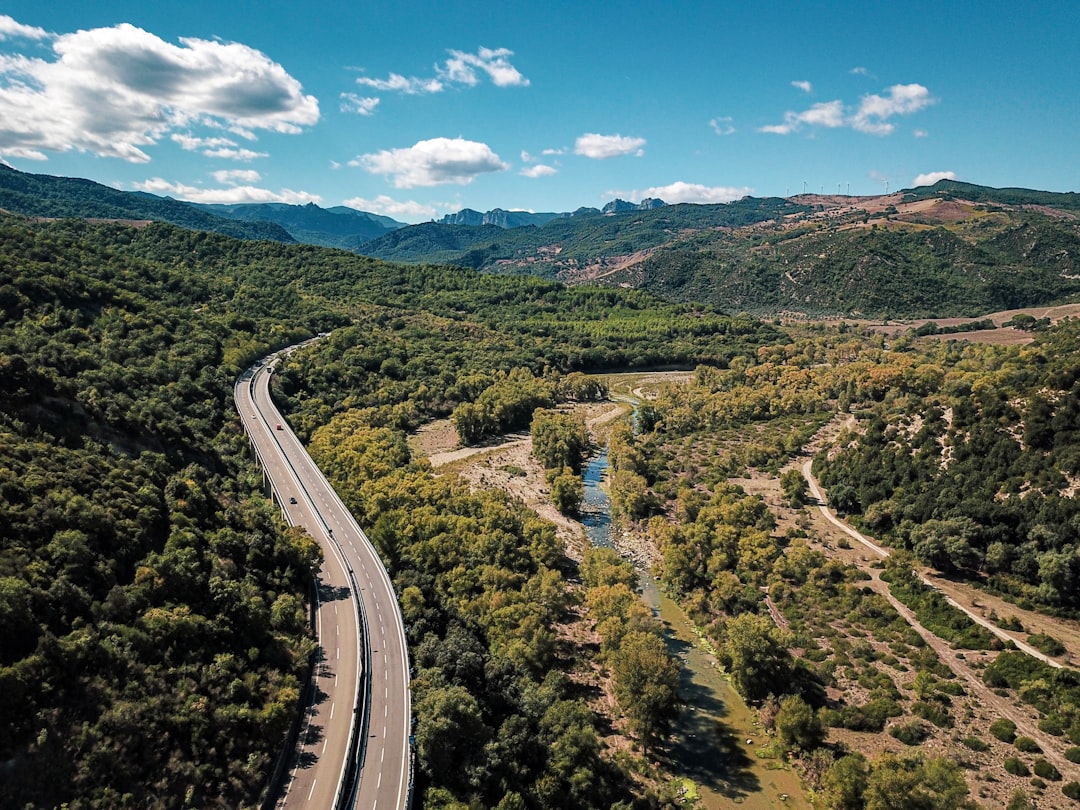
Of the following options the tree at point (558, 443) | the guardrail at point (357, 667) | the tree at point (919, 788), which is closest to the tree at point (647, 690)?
the tree at point (919, 788)

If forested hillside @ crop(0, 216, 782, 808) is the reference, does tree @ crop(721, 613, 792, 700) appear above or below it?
below

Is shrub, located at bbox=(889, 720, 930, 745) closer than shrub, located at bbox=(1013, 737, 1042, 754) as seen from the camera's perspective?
No

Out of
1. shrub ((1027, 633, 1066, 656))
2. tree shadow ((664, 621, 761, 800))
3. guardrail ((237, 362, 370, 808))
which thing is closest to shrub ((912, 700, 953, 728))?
shrub ((1027, 633, 1066, 656))

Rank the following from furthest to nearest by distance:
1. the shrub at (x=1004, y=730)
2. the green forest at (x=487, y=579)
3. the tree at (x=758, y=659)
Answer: the tree at (x=758, y=659), the shrub at (x=1004, y=730), the green forest at (x=487, y=579)

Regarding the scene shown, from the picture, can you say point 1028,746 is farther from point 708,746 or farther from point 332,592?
point 332,592

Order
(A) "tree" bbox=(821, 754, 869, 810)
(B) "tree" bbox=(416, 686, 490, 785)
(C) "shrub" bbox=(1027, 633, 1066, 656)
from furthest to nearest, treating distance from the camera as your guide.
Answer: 1. (C) "shrub" bbox=(1027, 633, 1066, 656)
2. (A) "tree" bbox=(821, 754, 869, 810)
3. (B) "tree" bbox=(416, 686, 490, 785)

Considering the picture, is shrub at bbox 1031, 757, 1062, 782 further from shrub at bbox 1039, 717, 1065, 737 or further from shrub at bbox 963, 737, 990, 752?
shrub at bbox 1039, 717, 1065, 737

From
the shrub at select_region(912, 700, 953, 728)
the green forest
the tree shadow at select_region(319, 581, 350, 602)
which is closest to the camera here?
the green forest

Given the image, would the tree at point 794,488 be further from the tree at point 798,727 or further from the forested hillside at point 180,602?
the tree at point 798,727

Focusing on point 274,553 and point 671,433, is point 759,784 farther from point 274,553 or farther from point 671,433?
point 671,433
